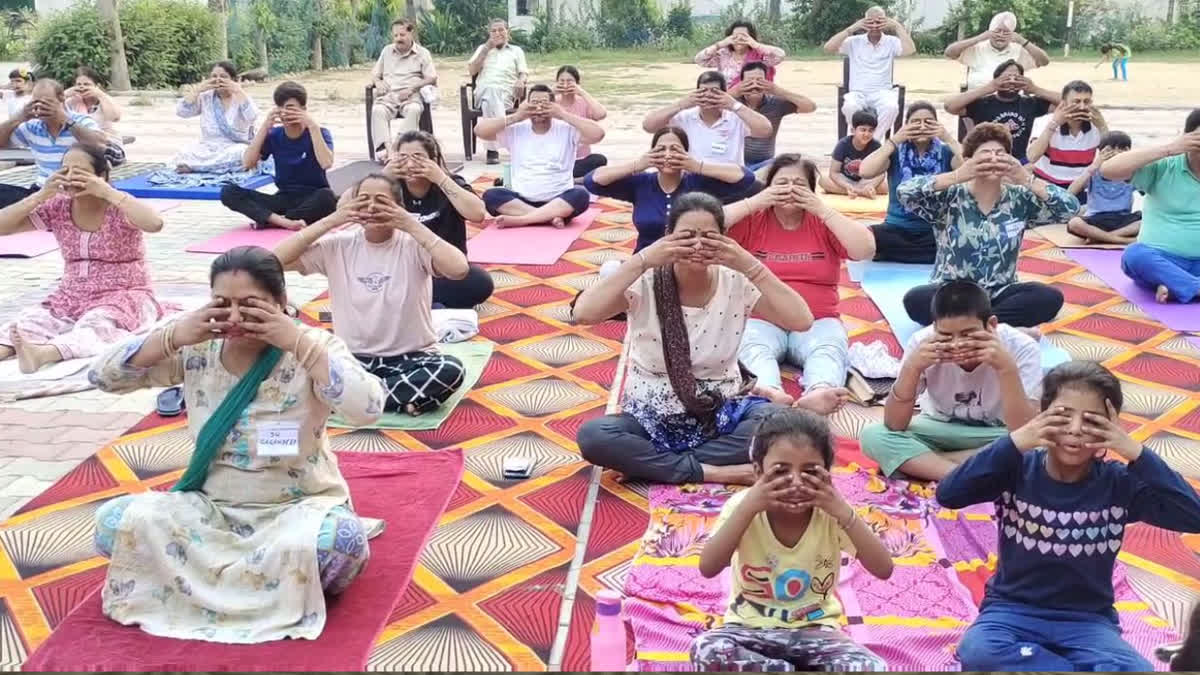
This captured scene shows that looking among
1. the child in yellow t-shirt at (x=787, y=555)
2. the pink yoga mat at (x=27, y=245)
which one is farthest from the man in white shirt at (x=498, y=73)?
the child in yellow t-shirt at (x=787, y=555)

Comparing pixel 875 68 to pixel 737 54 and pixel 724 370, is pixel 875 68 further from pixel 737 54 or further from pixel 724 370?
pixel 724 370

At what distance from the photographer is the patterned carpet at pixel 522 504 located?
3229 millimetres

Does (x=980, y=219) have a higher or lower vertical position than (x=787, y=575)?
higher

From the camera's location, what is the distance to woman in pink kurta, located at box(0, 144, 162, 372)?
523cm

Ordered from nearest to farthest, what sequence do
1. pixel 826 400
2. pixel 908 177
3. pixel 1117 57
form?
pixel 826 400 < pixel 908 177 < pixel 1117 57

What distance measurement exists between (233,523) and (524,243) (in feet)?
15.9

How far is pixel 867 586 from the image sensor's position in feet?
11.1

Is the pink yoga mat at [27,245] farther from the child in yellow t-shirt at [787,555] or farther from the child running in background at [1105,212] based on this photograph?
the child running in background at [1105,212]

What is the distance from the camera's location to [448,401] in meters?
4.99

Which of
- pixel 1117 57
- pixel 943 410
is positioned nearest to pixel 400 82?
pixel 943 410

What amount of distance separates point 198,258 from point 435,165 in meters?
2.74

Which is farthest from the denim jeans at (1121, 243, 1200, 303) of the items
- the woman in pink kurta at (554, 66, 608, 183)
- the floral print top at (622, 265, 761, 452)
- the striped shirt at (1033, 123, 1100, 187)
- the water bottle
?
the water bottle

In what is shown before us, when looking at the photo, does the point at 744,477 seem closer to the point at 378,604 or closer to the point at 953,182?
the point at 378,604

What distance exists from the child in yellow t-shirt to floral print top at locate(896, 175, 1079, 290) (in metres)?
2.82
